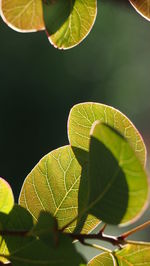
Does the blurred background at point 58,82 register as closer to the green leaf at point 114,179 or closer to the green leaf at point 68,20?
the green leaf at point 68,20

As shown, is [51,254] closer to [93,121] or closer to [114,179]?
[114,179]

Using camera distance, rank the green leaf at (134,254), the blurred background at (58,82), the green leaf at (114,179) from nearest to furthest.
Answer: the green leaf at (114,179) < the green leaf at (134,254) < the blurred background at (58,82)

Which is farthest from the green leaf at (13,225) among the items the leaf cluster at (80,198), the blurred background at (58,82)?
the blurred background at (58,82)

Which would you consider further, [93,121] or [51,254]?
[93,121]

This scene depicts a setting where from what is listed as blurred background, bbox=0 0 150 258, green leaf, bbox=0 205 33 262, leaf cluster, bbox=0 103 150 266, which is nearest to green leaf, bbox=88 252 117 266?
leaf cluster, bbox=0 103 150 266

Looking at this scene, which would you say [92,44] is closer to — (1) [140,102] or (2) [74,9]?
(1) [140,102]

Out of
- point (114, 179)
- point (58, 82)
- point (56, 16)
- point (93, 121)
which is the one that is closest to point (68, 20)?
point (56, 16)

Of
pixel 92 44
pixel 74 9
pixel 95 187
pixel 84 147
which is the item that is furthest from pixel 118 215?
pixel 92 44
